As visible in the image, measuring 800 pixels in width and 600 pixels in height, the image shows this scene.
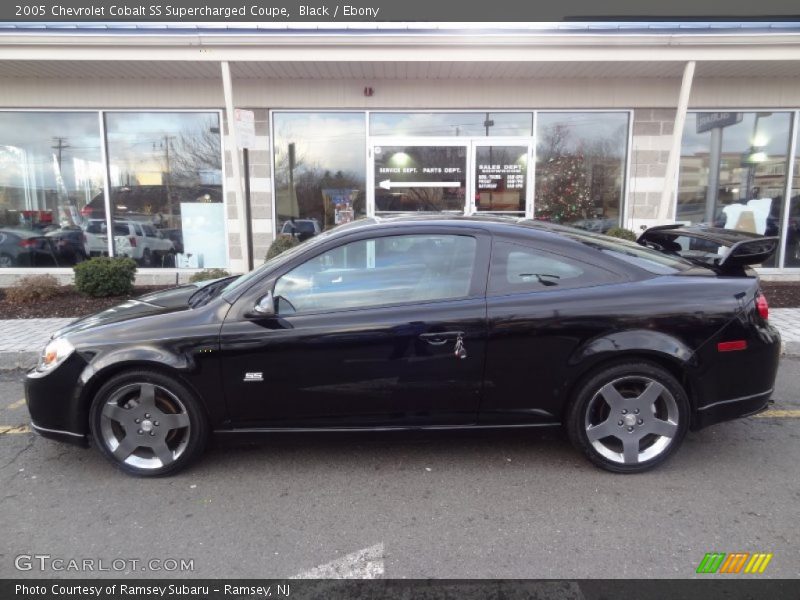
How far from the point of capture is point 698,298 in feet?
10.3

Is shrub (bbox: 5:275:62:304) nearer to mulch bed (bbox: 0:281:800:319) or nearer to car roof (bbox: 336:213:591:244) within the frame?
mulch bed (bbox: 0:281:800:319)

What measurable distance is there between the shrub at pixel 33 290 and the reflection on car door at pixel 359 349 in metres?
6.68

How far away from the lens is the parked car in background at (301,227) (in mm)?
9289

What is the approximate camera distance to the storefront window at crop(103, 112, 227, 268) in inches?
360

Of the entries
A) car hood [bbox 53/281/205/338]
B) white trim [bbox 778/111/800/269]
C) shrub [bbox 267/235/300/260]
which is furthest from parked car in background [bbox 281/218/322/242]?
white trim [bbox 778/111/800/269]

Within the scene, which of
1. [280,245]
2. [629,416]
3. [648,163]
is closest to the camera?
[629,416]

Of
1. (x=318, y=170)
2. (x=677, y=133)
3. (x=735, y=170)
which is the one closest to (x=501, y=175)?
(x=677, y=133)

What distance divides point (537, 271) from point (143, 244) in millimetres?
8311

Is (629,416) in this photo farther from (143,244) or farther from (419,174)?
(143,244)

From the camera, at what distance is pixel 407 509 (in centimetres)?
285

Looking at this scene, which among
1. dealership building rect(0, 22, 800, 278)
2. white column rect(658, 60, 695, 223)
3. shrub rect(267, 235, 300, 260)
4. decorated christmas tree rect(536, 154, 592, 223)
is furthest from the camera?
decorated christmas tree rect(536, 154, 592, 223)

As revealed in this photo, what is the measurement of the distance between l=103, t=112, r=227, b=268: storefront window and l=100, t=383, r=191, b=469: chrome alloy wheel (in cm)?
667

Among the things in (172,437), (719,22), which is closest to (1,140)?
(172,437)

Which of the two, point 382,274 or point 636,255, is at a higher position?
point 636,255
